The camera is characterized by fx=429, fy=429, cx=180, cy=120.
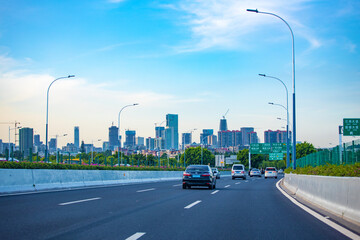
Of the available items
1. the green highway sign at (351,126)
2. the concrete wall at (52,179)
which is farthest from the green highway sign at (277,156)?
the concrete wall at (52,179)

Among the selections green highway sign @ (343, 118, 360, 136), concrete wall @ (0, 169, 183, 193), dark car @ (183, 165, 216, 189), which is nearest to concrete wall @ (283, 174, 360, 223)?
dark car @ (183, 165, 216, 189)

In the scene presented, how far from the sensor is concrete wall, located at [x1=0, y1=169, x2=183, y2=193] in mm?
17734

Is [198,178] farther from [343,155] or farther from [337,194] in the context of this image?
[337,194]

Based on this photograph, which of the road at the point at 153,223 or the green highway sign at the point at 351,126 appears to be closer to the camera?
the road at the point at 153,223

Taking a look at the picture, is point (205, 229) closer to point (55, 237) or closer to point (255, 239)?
point (255, 239)

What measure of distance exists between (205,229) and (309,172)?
47.4 feet

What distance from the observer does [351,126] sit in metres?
39.0

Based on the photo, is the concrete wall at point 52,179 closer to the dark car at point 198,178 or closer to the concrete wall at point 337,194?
the dark car at point 198,178

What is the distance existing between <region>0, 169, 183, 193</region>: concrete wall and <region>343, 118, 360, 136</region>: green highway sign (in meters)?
19.9

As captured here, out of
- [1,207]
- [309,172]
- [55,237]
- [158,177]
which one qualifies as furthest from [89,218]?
[158,177]

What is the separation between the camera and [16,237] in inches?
278

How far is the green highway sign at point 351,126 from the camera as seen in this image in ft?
127

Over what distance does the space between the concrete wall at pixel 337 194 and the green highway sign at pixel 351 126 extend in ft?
81.8

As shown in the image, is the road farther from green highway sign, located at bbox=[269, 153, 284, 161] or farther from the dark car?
green highway sign, located at bbox=[269, 153, 284, 161]
